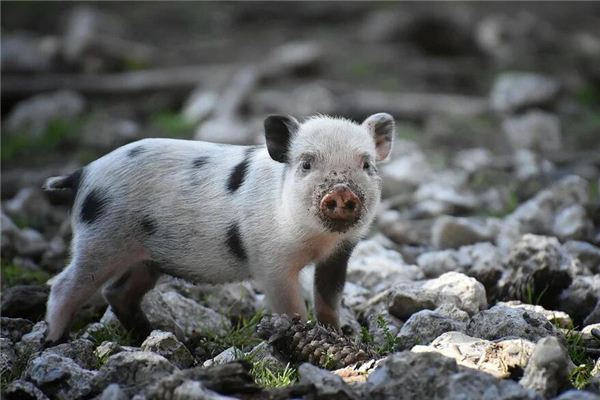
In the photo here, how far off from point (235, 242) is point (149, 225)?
53cm

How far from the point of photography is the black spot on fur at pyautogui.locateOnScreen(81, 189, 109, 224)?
19.3 feet

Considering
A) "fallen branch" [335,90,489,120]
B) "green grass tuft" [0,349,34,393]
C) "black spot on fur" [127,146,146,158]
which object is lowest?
"green grass tuft" [0,349,34,393]

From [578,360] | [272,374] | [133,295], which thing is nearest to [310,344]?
[272,374]

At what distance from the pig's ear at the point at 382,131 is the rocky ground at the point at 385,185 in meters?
0.85

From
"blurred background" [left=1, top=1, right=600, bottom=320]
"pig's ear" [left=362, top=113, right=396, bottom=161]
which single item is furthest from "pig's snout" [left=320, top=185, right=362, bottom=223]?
"blurred background" [left=1, top=1, right=600, bottom=320]

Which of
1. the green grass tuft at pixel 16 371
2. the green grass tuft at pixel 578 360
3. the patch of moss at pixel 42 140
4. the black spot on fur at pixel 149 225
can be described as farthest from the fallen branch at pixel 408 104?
the green grass tuft at pixel 16 371

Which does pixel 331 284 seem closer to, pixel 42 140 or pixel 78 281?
pixel 78 281

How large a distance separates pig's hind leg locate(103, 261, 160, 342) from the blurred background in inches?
41.8

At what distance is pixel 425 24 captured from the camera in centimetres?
1497

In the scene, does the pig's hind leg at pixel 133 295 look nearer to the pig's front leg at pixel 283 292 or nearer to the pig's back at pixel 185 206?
the pig's back at pixel 185 206

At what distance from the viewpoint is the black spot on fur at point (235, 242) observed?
5.78m

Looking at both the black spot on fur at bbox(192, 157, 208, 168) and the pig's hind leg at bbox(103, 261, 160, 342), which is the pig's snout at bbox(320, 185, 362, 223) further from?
the pig's hind leg at bbox(103, 261, 160, 342)

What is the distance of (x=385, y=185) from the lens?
30.6 ft

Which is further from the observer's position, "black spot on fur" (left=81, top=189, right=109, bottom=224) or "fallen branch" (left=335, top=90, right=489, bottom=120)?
"fallen branch" (left=335, top=90, right=489, bottom=120)
